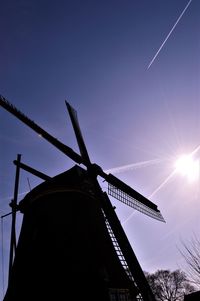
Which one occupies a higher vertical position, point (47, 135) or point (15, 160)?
point (15, 160)

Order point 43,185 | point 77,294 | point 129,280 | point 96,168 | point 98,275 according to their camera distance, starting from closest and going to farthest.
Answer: point 77,294 → point 98,275 → point 129,280 → point 96,168 → point 43,185

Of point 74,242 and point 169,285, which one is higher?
point 169,285

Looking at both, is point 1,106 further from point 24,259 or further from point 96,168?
point 24,259

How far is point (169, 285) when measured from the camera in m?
43.4

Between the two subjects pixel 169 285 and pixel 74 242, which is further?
pixel 169 285

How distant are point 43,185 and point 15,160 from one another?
3.43 meters

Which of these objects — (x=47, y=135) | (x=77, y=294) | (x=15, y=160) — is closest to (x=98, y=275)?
(x=77, y=294)

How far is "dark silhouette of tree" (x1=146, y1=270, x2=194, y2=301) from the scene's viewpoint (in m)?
41.8

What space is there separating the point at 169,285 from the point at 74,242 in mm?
41336

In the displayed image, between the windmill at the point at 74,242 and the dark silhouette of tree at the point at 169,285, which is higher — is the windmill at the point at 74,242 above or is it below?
below

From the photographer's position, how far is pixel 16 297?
9.80 meters

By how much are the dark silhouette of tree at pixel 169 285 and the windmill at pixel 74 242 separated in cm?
3717

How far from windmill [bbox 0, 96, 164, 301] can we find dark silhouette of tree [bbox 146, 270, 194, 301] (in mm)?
37167

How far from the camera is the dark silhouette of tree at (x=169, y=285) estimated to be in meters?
41.8
